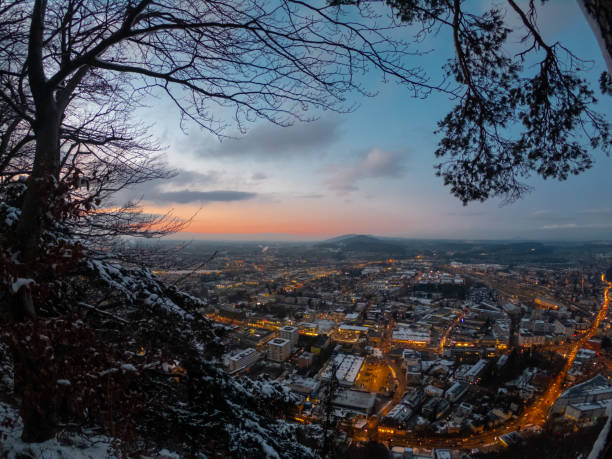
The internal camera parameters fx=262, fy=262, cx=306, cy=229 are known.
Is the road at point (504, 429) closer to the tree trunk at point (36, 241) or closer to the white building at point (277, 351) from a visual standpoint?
the white building at point (277, 351)

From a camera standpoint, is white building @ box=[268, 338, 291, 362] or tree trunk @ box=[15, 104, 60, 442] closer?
tree trunk @ box=[15, 104, 60, 442]

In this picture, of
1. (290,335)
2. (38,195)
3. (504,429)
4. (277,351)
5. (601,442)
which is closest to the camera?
(601,442)

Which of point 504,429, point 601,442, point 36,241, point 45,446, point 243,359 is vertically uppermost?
point 36,241

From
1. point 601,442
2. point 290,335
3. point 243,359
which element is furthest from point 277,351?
point 601,442

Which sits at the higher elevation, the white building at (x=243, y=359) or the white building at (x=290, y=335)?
the white building at (x=243, y=359)

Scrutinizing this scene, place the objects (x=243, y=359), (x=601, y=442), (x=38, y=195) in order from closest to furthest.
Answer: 1. (x=601, y=442)
2. (x=38, y=195)
3. (x=243, y=359)

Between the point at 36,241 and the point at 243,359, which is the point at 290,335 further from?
the point at 36,241

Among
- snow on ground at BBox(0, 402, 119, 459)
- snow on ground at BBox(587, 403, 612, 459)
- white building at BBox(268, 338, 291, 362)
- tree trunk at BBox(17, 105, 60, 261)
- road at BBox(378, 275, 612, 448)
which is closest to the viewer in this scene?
snow on ground at BBox(587, 403, 612, 459)

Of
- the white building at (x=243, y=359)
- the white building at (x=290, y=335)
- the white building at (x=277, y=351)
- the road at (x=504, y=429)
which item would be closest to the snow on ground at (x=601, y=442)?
the road at (x=504, y=429)

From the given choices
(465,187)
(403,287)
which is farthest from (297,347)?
(403,287)

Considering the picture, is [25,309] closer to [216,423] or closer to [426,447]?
[216,423]

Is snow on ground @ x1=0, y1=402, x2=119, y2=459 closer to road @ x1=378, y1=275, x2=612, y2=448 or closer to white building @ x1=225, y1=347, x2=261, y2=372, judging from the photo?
road @ x1=378, y1=275, x2=612, y2=448

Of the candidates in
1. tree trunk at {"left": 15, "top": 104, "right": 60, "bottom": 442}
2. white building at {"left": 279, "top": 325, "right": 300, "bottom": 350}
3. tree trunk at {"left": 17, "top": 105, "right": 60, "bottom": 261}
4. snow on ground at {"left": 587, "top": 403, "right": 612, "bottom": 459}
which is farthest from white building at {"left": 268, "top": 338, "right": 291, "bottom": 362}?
snow on ground at {"left": 587, "top": 403, "right": 612, "bottom": 459}
